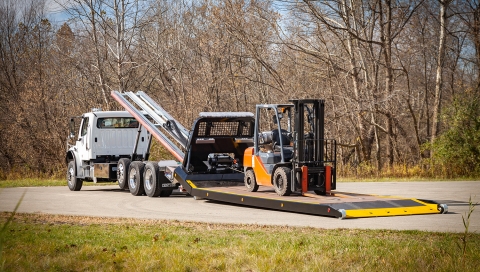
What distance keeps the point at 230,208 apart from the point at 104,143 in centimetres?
727

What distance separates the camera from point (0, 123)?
114 feet

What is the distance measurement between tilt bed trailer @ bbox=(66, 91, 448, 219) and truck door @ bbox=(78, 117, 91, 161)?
1.3 inches

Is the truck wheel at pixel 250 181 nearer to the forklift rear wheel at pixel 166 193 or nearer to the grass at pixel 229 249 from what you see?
the forklift rear wheel at pixel 166 193

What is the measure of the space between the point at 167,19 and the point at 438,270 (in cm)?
3653

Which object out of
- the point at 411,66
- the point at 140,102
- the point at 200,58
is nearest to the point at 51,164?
the point at 200,58

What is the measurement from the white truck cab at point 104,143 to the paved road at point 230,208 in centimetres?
84

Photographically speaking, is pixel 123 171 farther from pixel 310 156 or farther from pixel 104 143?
pixel 310 156

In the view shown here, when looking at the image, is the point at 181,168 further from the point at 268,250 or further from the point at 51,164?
the point at 51,164

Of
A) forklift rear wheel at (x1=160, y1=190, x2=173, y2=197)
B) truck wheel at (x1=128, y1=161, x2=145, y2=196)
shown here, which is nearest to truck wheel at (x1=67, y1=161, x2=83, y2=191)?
truck wheel at (x1=128, y1=161, x2=145, y2=196)

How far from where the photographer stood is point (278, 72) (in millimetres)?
32969

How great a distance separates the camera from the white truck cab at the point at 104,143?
20.9 m

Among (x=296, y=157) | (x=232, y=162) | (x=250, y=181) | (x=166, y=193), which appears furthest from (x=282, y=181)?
(x=166, y=193)

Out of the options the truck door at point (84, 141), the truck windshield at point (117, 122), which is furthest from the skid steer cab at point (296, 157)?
the truck door at point (84, 141)

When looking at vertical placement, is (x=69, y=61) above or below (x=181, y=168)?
above
